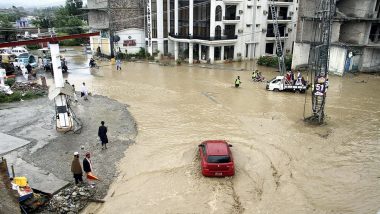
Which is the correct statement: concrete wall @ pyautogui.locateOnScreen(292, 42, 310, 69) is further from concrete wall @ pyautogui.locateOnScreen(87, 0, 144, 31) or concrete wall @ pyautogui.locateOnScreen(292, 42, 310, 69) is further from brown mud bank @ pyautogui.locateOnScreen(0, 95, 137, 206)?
brown mud bank @ pyautogui.locateOnScreen(0, 95, 137, 206)

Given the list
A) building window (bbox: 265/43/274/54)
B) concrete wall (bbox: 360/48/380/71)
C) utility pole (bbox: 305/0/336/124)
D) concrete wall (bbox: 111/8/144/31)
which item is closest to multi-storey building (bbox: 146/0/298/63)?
building window (bbox: 265/43/274/54)

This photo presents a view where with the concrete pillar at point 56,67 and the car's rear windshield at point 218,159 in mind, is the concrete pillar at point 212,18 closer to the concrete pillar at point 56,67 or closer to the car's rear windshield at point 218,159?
the concrete pillar at point 56,67

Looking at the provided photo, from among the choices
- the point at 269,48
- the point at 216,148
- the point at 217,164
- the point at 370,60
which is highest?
the point at 269,48

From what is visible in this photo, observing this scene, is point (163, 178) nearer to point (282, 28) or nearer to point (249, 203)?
point (249, 203)

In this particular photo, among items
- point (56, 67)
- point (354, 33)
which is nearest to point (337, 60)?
point (354, 33)

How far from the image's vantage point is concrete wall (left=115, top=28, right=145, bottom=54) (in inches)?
1835

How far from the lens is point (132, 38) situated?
155 ft

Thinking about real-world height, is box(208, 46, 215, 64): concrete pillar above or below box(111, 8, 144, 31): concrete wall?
below

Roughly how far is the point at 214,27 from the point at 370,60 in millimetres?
18240

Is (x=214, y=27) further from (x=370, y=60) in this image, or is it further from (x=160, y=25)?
(x=370, y=60)

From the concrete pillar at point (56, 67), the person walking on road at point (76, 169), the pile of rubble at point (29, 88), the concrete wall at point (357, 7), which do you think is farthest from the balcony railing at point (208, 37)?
A: the person walking on road at point (76, 169)

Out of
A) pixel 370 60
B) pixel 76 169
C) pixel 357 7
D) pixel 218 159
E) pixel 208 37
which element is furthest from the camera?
pixel 208 37

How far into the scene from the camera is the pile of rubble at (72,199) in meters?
11.9

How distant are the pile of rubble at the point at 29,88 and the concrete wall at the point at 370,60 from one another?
108 ft
